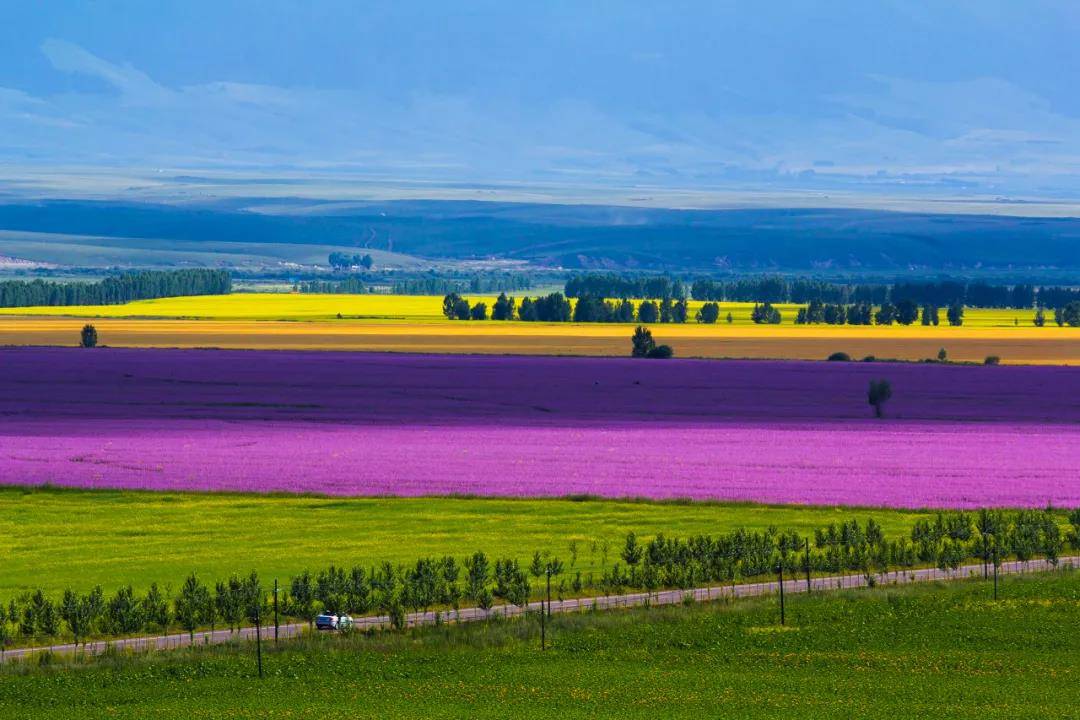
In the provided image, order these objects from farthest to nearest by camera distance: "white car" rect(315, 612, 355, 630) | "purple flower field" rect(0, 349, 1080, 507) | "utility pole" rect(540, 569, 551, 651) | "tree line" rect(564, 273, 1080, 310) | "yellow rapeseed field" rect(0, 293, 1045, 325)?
"tree line" rect(564, 273, 1080, 310)
"yellow rapeseed field" rect(0, 293, 1045, 325)
"purple flower field" rect(0, 349, 1080, 507)
"white car" rect(315, 612, 355, 630)
"utility pole" rect(540, 569, 551, 651)

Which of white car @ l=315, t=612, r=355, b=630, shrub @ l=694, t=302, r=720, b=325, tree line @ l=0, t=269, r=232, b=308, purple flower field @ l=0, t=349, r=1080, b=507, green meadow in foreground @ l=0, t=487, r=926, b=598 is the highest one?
tree line @ l=0, t=269, r=232, b=308

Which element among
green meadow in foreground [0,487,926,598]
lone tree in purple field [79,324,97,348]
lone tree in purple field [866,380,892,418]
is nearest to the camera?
green meadow in foreground [0,487,926,598]

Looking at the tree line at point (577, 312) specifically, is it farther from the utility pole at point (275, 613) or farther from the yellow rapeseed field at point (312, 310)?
the utility pole at point (275, 613)

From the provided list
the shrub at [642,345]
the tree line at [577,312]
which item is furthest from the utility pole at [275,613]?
the tree line at [577,312]

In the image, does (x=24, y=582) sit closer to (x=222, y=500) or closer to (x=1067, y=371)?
(x=222, y=500)

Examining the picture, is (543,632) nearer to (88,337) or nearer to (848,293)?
(88,337)

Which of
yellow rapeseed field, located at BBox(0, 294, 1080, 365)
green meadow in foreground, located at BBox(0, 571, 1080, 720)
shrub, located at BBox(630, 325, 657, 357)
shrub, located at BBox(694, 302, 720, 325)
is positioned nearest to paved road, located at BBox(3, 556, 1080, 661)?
green meadow in foreground, located at BBox(0, 571, 1080, 720)

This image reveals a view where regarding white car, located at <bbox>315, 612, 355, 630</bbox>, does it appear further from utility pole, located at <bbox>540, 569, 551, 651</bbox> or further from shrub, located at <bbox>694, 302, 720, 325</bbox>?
shrub, located at <bbox>694, 302, 720, 325</bbox>
